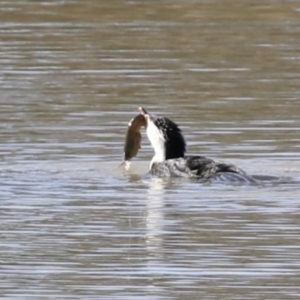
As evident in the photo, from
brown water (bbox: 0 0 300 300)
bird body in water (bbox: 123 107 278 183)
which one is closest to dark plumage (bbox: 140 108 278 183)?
bird body in water (bbox: 123 107 278 183)

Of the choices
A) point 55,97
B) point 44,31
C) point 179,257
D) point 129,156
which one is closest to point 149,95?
point 55,97

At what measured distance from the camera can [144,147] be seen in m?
16.7

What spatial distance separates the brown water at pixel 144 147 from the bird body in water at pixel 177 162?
0.65 feet

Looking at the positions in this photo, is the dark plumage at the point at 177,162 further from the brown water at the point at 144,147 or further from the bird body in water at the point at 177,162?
the brown water at the point at 144,147

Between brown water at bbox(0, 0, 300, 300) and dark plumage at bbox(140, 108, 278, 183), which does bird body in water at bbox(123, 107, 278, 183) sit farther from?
brown water at bbox(0, 0, 300, 300)

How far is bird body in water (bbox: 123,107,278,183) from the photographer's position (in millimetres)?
13570

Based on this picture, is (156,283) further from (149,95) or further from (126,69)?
(126,69)

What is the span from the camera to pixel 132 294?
9492mm

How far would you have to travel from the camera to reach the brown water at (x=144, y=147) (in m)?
10.1

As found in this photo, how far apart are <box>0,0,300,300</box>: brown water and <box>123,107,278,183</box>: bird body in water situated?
0.20 metres

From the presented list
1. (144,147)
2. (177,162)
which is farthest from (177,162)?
(144,147)

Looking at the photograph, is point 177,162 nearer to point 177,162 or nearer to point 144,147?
point 177,162

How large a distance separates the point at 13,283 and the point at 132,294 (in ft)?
2.80

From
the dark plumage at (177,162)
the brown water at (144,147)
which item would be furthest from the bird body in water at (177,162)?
the brown water at (144,147)
